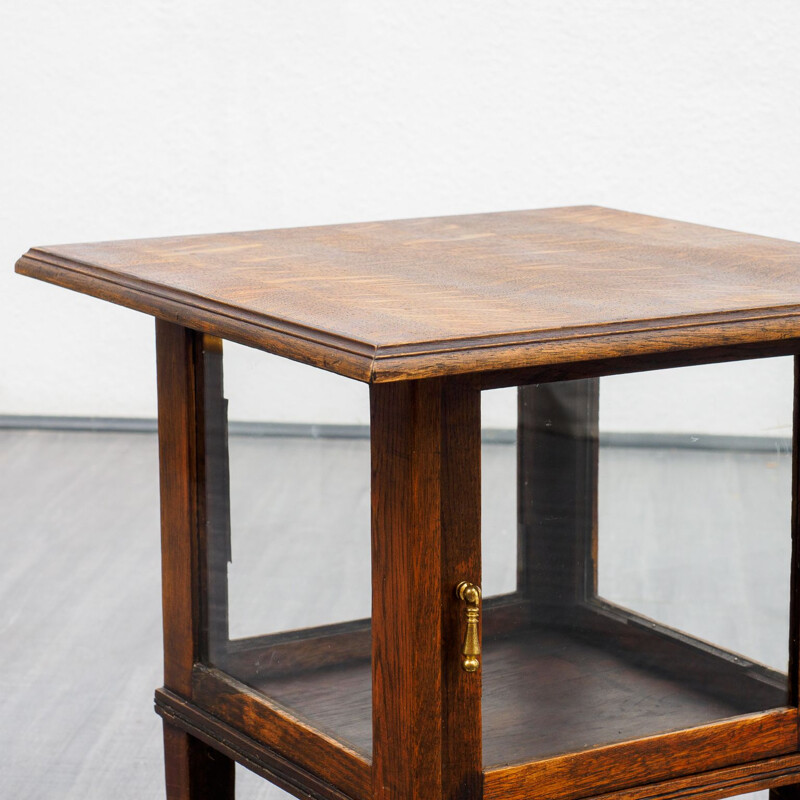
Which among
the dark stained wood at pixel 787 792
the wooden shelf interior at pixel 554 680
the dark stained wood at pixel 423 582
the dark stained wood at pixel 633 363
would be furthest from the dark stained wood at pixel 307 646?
the dark stained wood at pixel 787 792

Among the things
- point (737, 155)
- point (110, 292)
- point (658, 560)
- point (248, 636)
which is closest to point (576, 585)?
point (658, 560)

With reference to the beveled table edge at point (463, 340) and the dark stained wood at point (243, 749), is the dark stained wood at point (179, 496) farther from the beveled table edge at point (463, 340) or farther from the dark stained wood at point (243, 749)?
the beveled table edge at point (463, 340)

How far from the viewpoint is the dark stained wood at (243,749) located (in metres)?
1.43

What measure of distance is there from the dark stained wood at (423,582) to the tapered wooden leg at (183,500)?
357 millimetres

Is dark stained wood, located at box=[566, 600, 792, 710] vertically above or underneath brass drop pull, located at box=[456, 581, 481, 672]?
underneath

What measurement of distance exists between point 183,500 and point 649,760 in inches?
22.1

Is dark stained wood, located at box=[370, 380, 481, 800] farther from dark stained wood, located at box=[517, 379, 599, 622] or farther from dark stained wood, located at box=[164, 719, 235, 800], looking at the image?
dark stained wood, located at box=[164, 719, 235, 800]

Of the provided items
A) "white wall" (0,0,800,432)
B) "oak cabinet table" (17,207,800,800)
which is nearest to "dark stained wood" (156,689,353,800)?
"oak cabinet table" (17,207,800,800)

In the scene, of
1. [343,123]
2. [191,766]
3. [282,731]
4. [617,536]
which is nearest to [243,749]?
[282,731]

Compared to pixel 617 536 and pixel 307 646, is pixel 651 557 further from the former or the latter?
pixel 307 646

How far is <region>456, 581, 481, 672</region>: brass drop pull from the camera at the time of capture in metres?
1.29

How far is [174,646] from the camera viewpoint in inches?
65.3

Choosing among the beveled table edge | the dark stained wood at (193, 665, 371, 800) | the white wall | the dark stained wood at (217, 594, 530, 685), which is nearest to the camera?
the beveled table edge

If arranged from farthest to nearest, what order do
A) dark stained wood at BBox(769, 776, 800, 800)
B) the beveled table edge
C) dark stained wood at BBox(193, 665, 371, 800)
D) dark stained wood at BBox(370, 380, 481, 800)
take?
dark stained wood at BBox(769, 776, 800, 800), dark stained wood at BBox(193, 665, 371, 800), dark stained wood at BBox(370, 380, 481, 800), the beveled table edge
